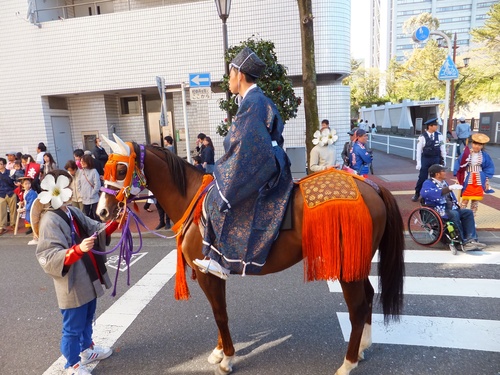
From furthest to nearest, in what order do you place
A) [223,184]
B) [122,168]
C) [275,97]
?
[275,97], [122,168], [223,184]

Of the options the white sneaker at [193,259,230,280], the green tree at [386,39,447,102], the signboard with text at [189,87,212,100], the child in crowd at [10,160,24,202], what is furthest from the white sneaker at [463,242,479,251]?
the green tree at [386,39,447,102]

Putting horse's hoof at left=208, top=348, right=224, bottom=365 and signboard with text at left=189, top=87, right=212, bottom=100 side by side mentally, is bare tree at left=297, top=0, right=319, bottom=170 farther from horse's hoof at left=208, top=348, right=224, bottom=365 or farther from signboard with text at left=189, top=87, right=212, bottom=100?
horse's hoof at left=208, top=348, right=224, bottom=365

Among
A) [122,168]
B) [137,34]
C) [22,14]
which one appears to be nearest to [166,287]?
[122,168]

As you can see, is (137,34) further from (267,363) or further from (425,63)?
(425,63)

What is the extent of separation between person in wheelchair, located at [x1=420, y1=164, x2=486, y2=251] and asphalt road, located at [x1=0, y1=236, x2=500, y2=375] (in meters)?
0.44

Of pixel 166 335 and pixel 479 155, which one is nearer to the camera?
pixel 166 335

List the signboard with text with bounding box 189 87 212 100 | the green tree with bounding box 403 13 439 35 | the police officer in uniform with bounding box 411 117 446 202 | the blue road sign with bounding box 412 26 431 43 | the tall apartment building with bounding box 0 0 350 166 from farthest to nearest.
→ the green tree with bounding box 403 13 439 35 → the tall apartment building with bounding box 0 0 350 166 → the blue road sign with bounding box 412 26 431 43 → the police officer in uniform with bounding box 411 117 446 202 → the signboard with text with bounding box 189 87 212 100

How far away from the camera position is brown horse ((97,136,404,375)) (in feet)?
8.45

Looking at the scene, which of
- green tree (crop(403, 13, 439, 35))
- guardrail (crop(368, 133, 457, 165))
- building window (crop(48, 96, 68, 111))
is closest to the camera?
building window (crop(48, 96, 68, 111))

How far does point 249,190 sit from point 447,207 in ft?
14.6

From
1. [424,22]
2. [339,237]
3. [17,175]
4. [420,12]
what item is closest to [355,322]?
[339,237]

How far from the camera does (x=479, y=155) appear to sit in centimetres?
606

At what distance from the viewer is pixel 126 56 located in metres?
11.2

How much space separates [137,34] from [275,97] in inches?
270
